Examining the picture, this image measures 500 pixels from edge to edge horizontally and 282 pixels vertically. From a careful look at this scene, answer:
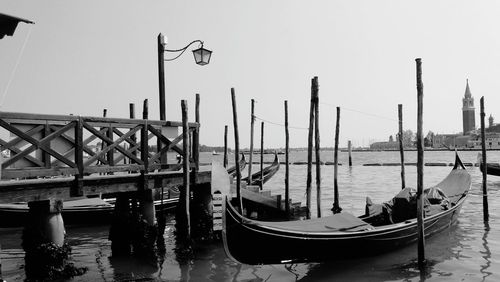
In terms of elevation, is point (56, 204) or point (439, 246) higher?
point (56, 204)

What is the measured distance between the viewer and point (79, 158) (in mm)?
5738

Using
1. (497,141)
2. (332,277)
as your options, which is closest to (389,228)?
(332,277)

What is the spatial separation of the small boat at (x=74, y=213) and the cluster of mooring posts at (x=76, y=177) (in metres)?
2.88

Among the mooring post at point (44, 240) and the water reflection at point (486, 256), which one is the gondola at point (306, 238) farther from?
the mooring post at point (44, 240)

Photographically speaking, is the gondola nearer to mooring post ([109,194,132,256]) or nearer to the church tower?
mooring post ([109,194,132,256])

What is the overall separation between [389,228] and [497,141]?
12092 cm

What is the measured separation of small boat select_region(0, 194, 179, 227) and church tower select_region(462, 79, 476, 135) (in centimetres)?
13553

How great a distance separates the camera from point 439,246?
8406 millimetres

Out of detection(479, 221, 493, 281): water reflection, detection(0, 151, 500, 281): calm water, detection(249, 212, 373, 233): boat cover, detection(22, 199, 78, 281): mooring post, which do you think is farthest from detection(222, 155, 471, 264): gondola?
detection(22, 199, 78, 281): mooring post

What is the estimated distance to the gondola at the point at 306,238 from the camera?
5816 millimetres

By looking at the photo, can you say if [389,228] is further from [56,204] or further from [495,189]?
[495,189]

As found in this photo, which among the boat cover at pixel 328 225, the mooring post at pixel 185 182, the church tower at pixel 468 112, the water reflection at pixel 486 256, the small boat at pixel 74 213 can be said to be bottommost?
the water reflection at pixel 486 256

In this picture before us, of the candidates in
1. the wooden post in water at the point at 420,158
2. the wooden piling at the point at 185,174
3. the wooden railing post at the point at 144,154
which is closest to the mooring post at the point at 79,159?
the wooden railing post at the point at 144,154

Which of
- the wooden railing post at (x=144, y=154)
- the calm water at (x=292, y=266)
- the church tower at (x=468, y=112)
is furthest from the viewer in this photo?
the church tower at (x=468, y=112)
